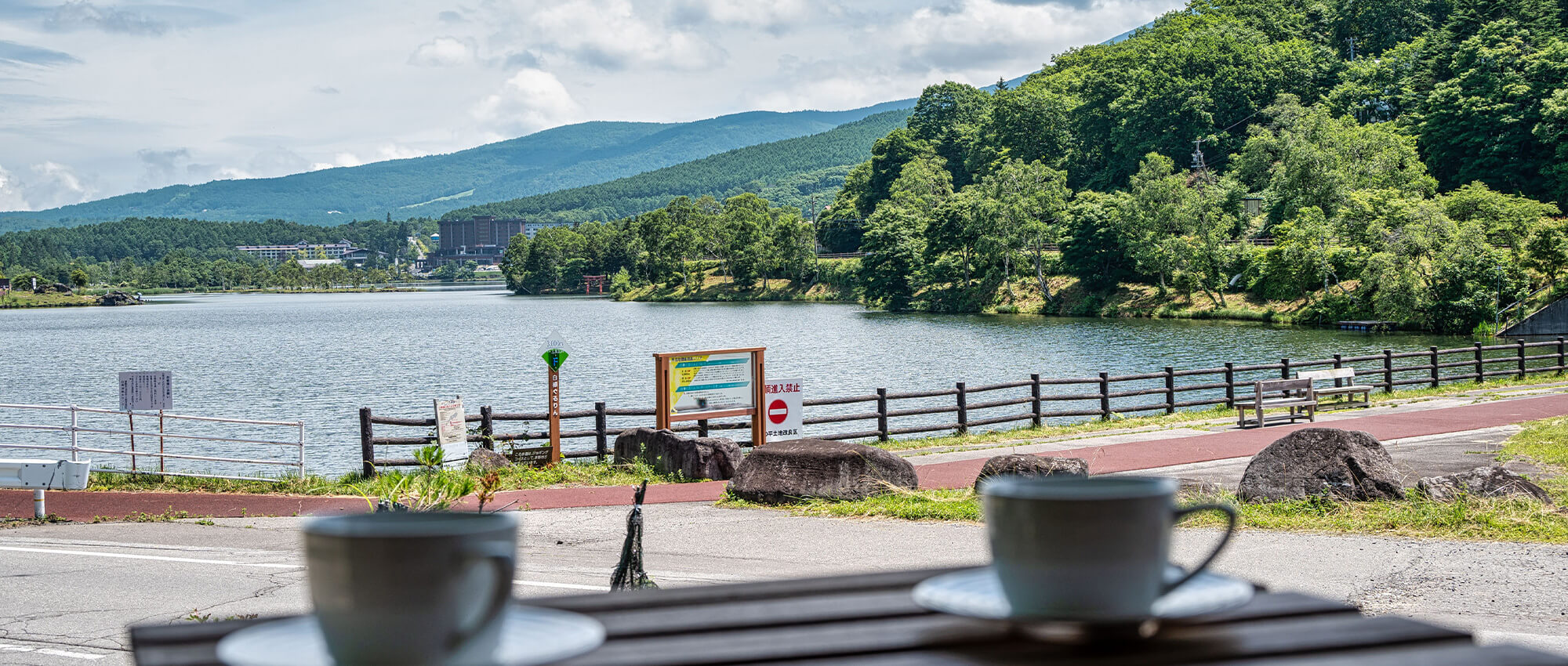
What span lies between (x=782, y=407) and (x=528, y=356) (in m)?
41.5

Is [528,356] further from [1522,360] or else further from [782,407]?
[1522,360]

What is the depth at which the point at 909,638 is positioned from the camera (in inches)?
63.0

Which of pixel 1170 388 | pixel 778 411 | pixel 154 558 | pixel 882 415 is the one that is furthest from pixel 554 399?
pixel 1170 388

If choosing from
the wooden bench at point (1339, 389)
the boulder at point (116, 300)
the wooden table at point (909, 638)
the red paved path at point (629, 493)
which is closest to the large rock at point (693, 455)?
the red paved path at point (629, 493)

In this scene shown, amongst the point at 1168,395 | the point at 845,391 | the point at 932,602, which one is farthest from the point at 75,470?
the point at 845,391

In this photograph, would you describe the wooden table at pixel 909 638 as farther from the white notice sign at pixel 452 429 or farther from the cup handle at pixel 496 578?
the white notice sign at pixel 452 429

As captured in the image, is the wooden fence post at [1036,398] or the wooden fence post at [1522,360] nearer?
the wooden fence post at [1036,398]

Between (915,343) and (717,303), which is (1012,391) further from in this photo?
(717,303)

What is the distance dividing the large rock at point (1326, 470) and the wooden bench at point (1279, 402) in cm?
875

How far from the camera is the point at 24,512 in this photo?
1292 cm

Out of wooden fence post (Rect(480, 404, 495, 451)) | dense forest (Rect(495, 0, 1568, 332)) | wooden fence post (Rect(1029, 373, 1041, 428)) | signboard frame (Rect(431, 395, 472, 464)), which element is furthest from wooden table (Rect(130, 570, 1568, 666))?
dense forest (Rect(495, 0, 1568, 332))

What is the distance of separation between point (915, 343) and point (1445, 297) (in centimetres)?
2349

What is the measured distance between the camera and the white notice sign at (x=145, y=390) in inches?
595

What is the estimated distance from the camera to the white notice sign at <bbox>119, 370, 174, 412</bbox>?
15.1 m
